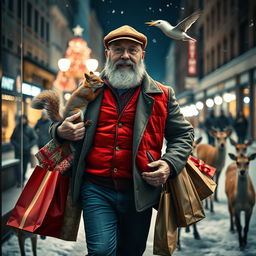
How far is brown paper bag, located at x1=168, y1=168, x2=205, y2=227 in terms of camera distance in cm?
267

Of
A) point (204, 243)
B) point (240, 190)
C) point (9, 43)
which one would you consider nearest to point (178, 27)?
point (9, 43)

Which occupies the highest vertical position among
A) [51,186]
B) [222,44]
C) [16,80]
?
[222,44]

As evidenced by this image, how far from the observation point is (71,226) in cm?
284

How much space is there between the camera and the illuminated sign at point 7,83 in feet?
13.9

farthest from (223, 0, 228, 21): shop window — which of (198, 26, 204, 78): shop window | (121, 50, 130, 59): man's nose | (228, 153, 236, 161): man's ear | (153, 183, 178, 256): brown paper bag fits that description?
(153, 183, 178, 256): brown paper bag

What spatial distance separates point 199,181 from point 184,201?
23 cm

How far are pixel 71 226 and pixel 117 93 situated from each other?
3.70ft

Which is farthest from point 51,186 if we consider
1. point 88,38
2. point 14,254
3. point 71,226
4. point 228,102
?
point 228,102

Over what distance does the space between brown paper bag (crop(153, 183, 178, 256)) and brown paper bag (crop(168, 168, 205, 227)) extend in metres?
0.04

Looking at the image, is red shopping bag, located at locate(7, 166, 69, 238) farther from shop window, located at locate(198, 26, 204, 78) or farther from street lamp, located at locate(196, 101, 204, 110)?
shop window, located at locate(198, 26, 204, 78)

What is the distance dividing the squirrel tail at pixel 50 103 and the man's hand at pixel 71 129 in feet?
0.46

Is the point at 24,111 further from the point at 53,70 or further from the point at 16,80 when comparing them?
the point at 53,70

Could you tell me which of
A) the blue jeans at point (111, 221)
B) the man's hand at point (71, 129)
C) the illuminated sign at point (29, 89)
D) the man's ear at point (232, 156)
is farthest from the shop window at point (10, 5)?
the man's ear at point (232, 156)

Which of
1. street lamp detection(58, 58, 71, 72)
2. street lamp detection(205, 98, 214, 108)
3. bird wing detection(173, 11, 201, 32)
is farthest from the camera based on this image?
street lamp detection(205, 98, 214, 108)
